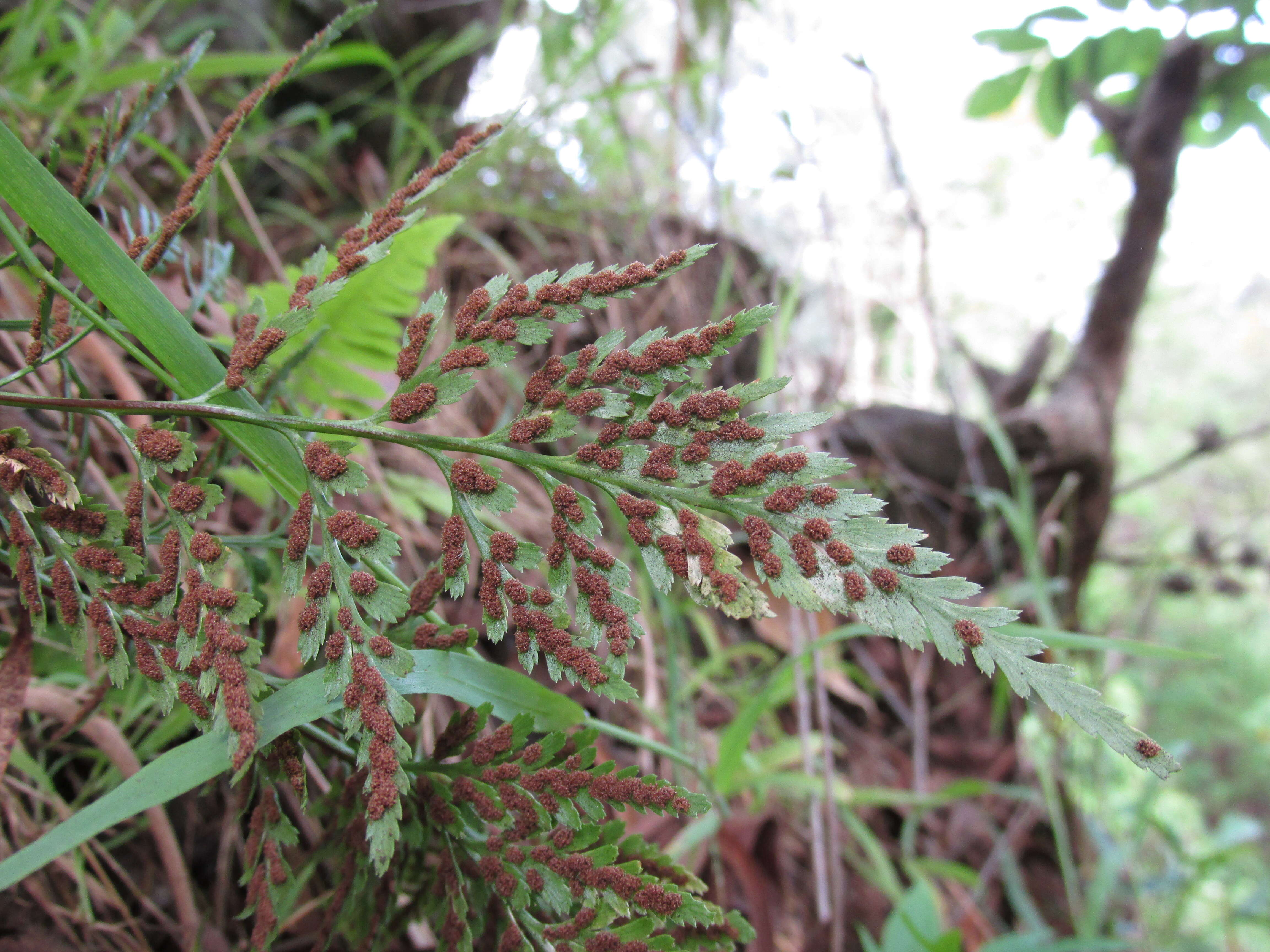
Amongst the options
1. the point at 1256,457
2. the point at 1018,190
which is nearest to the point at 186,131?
the point at 1018,190

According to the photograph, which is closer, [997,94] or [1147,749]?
[1147,749]

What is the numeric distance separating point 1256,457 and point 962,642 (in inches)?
759

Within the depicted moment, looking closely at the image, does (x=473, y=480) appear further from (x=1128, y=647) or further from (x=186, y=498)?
(x=1128, y=647)

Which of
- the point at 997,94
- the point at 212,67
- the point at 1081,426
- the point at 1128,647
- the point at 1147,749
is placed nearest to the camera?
the point at 1147,749

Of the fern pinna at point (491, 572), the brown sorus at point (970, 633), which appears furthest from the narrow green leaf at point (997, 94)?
the brown sorus at point (970, 633)

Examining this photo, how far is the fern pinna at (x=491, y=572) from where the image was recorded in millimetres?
549

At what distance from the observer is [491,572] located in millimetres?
608

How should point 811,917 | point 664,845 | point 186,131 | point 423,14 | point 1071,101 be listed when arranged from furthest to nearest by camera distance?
point 1071,101 < point 423,14 < point 186,131 < point 811,917 < point 664,845

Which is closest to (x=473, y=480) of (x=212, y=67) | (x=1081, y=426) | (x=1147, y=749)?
(x=1147, y=749)

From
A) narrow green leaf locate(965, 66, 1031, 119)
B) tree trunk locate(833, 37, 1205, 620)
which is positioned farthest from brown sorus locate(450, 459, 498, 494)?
narrow green leaf locate(965, 66, 1031, 119)

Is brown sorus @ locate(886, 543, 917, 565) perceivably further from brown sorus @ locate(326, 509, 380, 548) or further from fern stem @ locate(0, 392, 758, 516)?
brown sorus @ locate(326, 509, 380, 548)

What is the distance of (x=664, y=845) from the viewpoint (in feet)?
4.17

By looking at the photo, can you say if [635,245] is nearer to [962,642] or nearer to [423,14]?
[423,14]

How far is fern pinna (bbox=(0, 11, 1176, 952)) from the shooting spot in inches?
21.6
